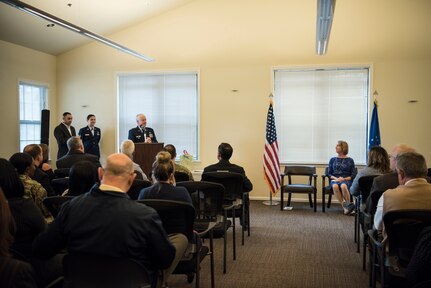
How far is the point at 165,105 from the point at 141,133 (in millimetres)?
894

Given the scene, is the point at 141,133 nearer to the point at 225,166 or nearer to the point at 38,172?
the point at 225,166

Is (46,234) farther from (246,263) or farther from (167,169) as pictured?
(246,263)

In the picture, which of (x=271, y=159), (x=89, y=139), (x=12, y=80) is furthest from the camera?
(x=89, y=139)

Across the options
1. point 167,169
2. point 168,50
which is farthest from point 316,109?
point 167,169

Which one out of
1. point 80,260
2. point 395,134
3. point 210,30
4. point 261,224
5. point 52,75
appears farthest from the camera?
point 52,75

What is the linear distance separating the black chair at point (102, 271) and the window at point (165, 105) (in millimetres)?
6634

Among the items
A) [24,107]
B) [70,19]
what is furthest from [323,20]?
[24,107]

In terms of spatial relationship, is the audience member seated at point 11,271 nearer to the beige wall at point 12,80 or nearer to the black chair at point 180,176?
the black chair at point 180,176

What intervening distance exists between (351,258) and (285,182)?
3.67 metres

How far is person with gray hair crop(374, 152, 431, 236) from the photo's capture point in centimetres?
276

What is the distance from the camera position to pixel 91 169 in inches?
122

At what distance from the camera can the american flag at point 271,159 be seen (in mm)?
7531

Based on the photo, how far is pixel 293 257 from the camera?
4523mm

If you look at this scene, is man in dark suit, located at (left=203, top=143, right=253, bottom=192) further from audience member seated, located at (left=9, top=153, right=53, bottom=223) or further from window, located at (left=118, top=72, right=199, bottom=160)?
window, located at (left=118, top=72, right=199, bottom=160)
